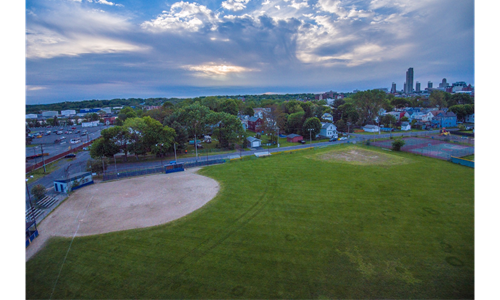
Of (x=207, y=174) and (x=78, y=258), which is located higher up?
(x=207, y=174)

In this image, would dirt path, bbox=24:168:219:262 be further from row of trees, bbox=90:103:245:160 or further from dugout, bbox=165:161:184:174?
row of trees, bbox=90:103:245:160

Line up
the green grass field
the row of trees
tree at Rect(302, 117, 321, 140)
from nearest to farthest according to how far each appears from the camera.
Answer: the green grass field, the row of trees, tree at Rect(302, 117, 321, 140)

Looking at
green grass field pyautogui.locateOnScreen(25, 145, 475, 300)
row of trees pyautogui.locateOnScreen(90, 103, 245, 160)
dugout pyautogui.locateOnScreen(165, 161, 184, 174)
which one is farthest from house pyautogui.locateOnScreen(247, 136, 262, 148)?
green grass field pyautogui.locateOnScreen(25, 145, 475, 300)

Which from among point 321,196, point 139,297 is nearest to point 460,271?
point 321,196

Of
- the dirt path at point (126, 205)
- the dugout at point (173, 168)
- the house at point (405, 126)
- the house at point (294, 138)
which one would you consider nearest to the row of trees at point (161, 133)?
the dugout at point (173, 168)

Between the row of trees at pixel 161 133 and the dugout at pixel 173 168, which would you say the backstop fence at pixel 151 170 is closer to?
the dugout at pixel 173 168
